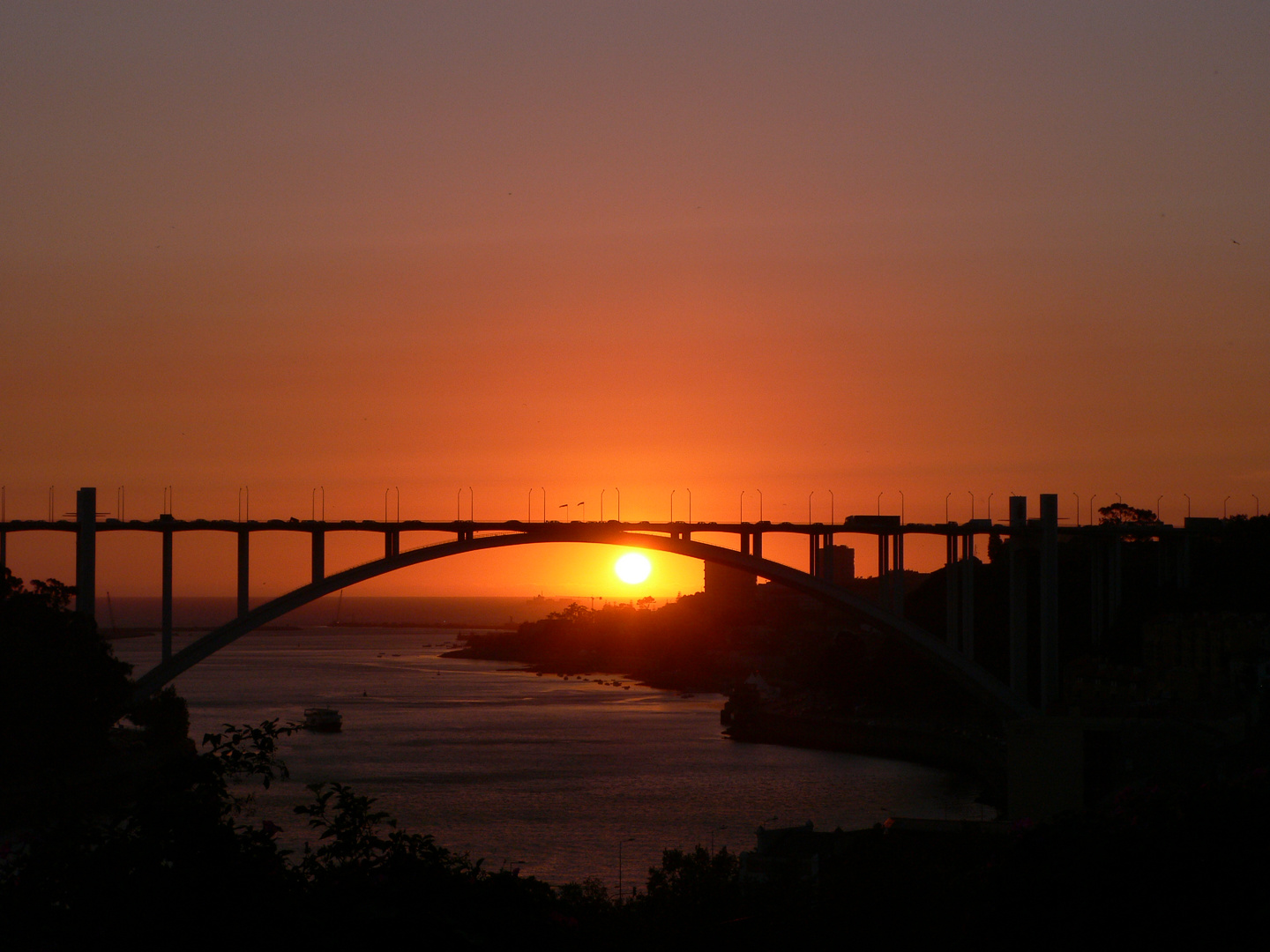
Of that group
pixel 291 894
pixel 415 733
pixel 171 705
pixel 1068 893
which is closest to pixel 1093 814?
pixel 1068 893

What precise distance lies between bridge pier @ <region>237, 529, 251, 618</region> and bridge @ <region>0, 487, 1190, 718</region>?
33mm

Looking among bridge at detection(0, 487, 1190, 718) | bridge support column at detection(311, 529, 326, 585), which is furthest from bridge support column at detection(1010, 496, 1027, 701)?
bridge support column at detection(311, 529, 326, 585)

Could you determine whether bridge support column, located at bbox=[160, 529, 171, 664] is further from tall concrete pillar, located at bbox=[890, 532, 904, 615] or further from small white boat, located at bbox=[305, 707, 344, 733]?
small white boat, located at bbox=[305, 707, 344, 733]

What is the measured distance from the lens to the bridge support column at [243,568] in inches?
1254

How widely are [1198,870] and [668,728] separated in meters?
53.7

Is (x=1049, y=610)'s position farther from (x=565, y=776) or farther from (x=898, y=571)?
(x=565, y=776)

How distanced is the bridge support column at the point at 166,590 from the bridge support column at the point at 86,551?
1.51 m

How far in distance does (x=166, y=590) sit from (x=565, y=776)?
13.2 m

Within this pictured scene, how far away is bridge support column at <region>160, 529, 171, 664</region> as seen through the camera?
104 ft

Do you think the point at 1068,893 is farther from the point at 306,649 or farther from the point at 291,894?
the point at 306,649

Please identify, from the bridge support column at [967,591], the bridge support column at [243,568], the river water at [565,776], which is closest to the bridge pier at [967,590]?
the bridge support column at [967,591]

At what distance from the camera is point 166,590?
1244 inches

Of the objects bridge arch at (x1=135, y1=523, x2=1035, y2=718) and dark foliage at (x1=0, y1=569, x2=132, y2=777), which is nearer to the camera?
dark foliage at (x1=0, y1=569, x2=132, y2=777)

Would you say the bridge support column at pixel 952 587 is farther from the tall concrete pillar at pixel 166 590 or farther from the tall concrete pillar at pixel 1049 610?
the tall concrete pillar at pixel 166 590
